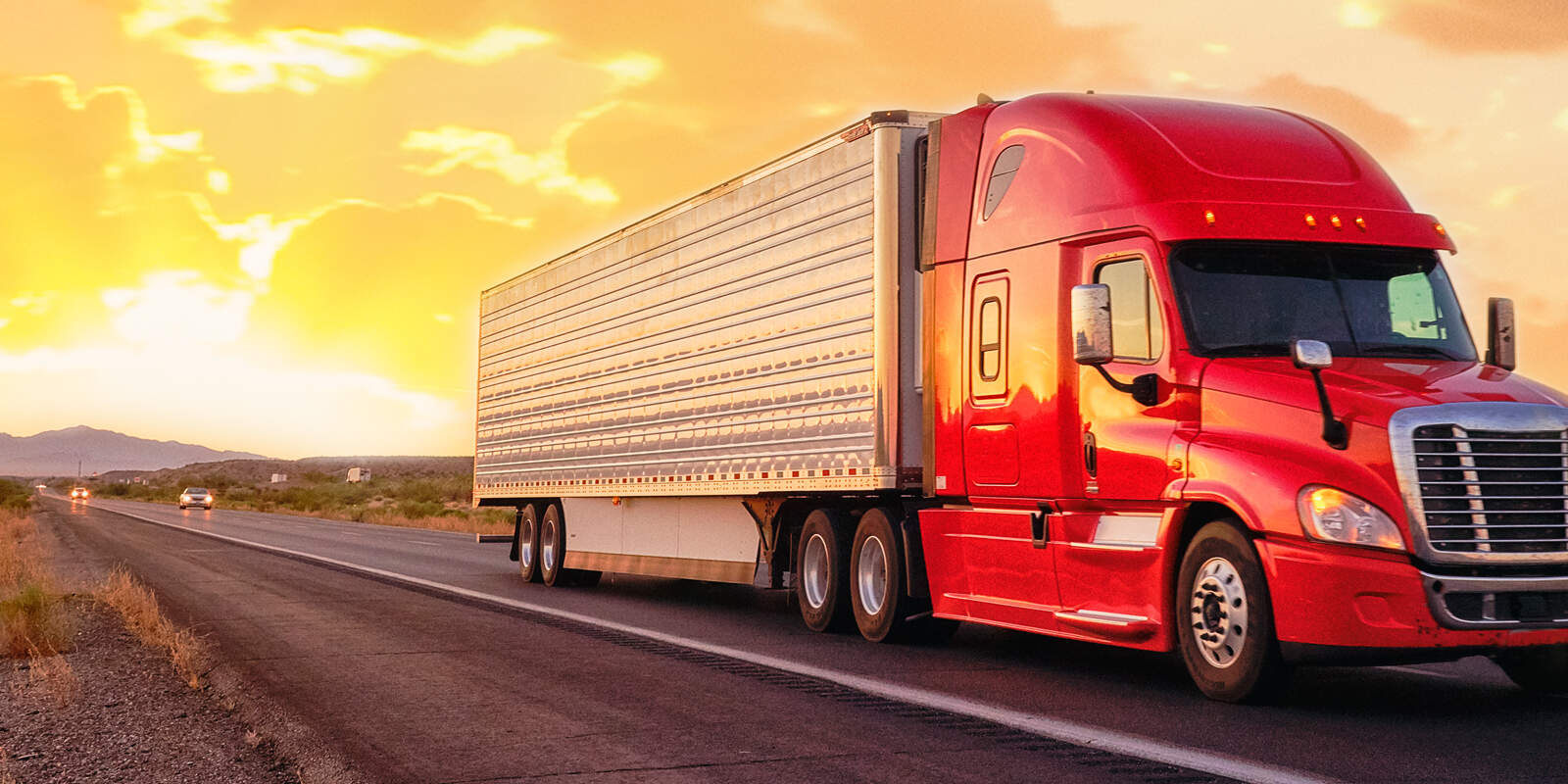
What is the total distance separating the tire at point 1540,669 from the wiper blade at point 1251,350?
7.02ft

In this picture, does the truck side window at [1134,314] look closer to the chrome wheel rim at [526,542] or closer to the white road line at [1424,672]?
the white road line at [1424,672]

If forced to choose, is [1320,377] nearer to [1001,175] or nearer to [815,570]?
[1001,175]

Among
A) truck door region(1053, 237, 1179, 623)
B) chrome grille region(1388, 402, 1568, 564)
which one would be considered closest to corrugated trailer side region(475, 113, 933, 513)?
truck door region(1053, 237, 1179, 623)

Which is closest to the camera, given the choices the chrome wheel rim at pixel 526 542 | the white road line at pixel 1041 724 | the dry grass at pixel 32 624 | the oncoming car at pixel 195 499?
the white road line at pixel 1041 724

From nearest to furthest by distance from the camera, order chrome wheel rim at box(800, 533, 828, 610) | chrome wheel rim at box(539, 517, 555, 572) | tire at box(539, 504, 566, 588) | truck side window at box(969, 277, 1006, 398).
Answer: truck side window at box(969, 277, 1006, 398), chrome wheel rim at box(800, 533, 828, 610), tire at box(539, 504, 566, 588), chrome wheel rim at box(539, 517, 555, 572)

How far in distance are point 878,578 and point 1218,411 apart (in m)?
4.36

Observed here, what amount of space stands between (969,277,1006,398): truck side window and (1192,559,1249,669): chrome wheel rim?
2437mm

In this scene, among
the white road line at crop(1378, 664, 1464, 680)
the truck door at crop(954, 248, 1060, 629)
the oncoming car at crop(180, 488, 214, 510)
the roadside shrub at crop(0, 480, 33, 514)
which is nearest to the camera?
the white road line at crop(1378, 664, 1464, 680)

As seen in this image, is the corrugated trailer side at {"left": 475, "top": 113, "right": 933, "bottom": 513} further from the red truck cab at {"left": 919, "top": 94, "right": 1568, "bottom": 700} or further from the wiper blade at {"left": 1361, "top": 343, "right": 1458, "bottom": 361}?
the wiper blade at {"left": 1361, "top": 343, "right": 1458, "bottom": 361}

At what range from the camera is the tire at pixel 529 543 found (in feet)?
68.9

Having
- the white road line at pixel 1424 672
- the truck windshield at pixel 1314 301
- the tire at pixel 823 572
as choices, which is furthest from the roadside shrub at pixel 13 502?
the truck windshield at pixel 1314 301

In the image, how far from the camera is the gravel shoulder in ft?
23.7

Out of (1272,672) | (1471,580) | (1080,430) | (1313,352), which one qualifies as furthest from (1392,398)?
(1080,430)

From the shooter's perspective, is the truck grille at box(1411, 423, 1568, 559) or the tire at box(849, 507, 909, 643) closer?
the truck grille at box(1411, 423, 1568, 559)
